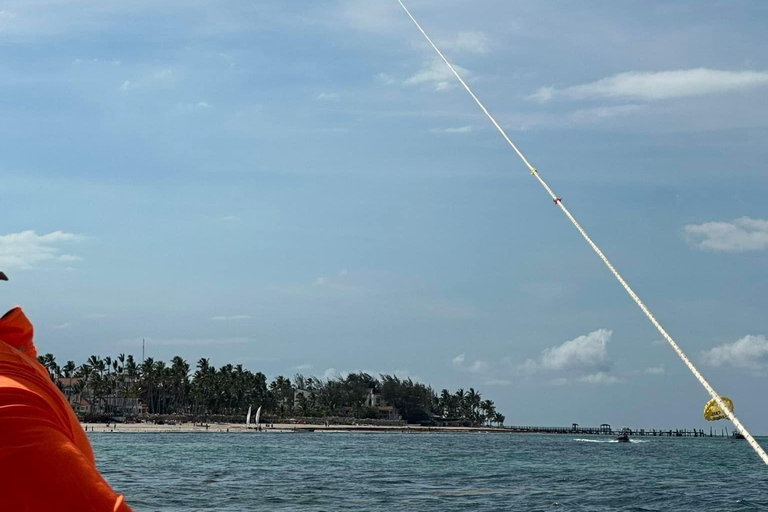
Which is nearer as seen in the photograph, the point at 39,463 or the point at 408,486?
the point at 39,463

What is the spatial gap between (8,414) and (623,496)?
50244 millimetres

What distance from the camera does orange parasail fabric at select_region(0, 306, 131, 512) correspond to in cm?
143

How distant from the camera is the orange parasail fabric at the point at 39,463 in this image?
1432 millimetres

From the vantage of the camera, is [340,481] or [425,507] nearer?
[425,507]

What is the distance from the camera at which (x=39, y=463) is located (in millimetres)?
1467

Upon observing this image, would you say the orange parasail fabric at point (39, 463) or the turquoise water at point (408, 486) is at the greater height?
the orange parasail fabric at point (39, 463)

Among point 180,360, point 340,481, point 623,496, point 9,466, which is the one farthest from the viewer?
point 180,360

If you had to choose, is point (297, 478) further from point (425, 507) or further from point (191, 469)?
point (425, 507)

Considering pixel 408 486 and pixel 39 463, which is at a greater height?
pixel 39 463

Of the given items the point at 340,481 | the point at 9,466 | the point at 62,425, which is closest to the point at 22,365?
the point at 62,425

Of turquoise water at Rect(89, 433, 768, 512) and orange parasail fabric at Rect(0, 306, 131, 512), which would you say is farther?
turquoise water at Rect(89, 433, 768, 512)

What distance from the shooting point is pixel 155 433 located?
15238 centimetres

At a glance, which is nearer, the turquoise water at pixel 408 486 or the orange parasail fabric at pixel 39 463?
the orange parasail fabric at pixel 39 463

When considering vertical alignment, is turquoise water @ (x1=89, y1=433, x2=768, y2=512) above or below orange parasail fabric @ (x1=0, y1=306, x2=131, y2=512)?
below
